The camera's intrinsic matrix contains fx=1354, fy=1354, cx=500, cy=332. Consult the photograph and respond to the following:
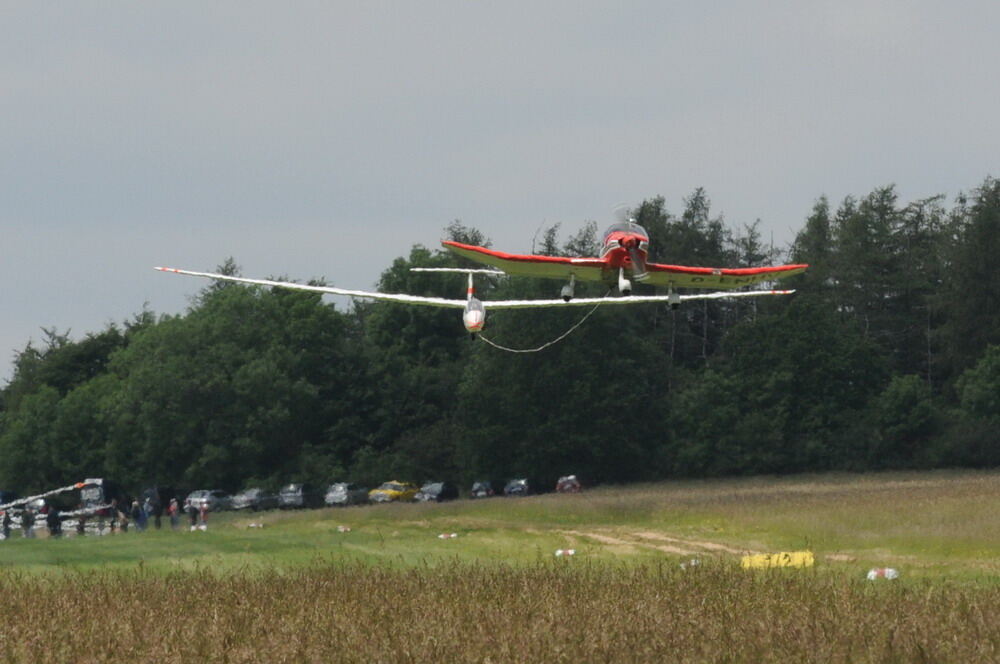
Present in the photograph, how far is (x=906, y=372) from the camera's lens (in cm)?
10006

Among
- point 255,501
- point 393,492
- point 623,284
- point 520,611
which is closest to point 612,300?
point 623,284

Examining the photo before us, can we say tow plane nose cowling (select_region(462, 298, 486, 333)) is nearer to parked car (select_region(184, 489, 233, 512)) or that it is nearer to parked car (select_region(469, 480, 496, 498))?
parked car (select_region(184, 489, 233, 512))

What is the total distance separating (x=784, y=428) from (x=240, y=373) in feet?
119

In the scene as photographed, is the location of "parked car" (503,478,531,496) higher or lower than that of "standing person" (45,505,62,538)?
higher

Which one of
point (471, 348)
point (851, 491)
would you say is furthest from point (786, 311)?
point (851, 491)

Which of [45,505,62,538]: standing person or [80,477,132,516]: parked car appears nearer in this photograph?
[45,505,62,538]: standing person

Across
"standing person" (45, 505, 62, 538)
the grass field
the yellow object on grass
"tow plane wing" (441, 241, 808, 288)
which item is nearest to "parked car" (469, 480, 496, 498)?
"standing person" (45, 505, 62, 538)

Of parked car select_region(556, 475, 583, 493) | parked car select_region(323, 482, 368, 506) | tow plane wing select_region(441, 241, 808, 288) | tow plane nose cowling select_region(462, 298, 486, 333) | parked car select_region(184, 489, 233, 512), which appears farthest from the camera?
parked car select_region(556, 475, 583, 493)

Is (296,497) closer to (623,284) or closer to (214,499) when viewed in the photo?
(214,499)

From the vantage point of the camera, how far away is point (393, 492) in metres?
79.2

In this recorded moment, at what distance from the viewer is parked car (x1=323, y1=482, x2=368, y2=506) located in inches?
3009

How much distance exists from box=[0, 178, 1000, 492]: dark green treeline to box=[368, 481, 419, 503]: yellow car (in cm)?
651

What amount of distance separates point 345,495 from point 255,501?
5.24 meters

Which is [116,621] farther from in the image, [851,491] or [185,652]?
[851,491]
